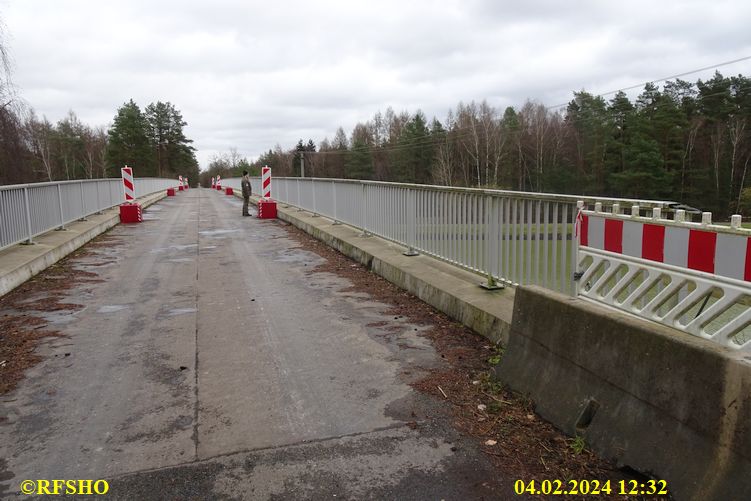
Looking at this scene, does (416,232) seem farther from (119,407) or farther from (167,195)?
(167,195)

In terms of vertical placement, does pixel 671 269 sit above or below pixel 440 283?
above

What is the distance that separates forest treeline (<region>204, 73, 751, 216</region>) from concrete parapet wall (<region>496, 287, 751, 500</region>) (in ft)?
182

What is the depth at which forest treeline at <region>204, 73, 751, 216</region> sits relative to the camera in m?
57.2

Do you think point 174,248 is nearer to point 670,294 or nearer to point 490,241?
point 490,241

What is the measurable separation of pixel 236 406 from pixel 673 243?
10.3ft

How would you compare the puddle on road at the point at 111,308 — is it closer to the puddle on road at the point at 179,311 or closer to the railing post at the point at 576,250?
the puddle on road at the point at 179,311

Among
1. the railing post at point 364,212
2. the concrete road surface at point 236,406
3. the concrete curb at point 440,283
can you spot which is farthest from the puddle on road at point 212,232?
the concrete road surface at point 236,406

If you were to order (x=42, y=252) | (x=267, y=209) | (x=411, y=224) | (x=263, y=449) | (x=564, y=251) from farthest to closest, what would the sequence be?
(x=267, y=209) < (x=42, y=252) < (x=411, y=224) < (x=564, y=251) < (x=263, y=449)

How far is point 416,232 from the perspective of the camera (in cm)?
813

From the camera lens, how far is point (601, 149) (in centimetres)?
6494

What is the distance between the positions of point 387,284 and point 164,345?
3489 millimetres

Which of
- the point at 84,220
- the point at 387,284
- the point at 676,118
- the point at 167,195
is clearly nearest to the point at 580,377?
the point at 387,284

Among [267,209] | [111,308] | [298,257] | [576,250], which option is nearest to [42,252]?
[111,308]

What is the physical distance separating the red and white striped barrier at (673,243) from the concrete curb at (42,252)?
7.30 m
